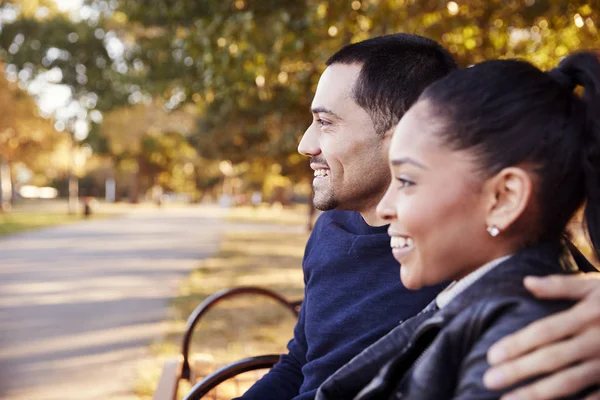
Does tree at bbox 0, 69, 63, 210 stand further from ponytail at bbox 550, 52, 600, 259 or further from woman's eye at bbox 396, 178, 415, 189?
ponytail at bbox 550, 52, 600, 259

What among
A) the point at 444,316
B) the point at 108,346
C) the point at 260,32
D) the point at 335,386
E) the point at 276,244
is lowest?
the point at 276,244

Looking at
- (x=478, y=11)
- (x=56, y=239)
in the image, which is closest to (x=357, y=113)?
(x=478, y=11)

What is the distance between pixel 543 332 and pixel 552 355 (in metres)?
0.04

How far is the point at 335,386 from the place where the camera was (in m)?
1.44

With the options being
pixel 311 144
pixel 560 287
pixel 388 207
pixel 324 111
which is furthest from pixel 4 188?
pixel 560 287

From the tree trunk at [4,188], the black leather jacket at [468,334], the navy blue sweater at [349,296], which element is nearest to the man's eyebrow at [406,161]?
the black leather jacket at [468,334]

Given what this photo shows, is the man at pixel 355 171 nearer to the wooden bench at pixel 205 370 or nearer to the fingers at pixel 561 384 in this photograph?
the wooden bench at pixel 205 370

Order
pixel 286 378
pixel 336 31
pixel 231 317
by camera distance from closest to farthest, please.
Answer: pixel 286 378 < pixel 336 31 < pixel 231 317

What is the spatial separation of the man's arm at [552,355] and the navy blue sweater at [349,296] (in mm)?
839

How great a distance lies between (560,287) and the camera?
1.08m

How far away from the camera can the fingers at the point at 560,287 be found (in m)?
1.08

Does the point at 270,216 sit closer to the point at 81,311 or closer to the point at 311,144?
the point at 81,311

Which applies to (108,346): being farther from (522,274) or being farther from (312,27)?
(522,274)

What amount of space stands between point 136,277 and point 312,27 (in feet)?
24.0
